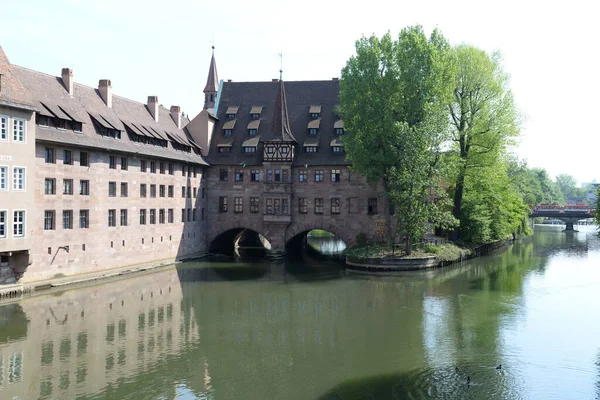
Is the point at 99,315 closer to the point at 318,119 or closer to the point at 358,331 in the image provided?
the point at 358,331

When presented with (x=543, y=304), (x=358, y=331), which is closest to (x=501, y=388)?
(x=358, y=331)

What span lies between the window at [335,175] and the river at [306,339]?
13.6 metres

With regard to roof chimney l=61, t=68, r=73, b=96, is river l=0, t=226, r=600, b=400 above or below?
below

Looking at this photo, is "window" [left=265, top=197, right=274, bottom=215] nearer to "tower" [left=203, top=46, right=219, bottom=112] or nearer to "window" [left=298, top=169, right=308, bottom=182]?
"window" [left=298, top=169, right=308, bottom=182]

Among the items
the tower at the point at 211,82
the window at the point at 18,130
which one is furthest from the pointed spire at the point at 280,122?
the tower at the point at 211,82

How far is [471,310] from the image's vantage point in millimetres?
29969

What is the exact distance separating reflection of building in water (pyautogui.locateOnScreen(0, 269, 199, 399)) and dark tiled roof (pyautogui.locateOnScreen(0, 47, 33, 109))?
1142 cm

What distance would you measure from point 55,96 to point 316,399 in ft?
102

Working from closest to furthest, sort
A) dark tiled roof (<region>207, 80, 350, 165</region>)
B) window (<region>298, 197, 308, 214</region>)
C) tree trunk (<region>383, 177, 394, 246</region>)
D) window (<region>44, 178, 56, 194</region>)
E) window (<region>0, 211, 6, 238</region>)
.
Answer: window (<region>0, 211, 6, 238</region>)
window (<region>44, 178, 56, 194</region>)
tree trunk (<region>383, 177, 394, 246</region>)
window (<region>298, 197, 308, 214</region>)
dark tiled roof (<region>207, 80, 350, 165</region>)

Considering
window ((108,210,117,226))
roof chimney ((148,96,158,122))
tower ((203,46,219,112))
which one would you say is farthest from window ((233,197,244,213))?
tower ((203,46,219,112))

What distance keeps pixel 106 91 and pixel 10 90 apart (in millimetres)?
13342

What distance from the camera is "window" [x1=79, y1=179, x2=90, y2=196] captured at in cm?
3858

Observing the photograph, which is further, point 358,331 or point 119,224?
point 119,224

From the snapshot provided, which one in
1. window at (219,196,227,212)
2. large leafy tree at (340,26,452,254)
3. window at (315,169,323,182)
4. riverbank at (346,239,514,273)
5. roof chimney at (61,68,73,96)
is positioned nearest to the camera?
roof chimney at (61,68,73,96)
